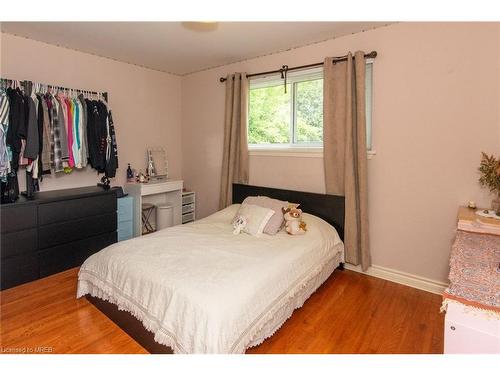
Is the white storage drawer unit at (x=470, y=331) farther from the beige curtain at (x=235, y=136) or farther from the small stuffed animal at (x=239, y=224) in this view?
the beige curtain at (x=235, y=136)

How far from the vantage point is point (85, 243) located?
Answer: 3139mm

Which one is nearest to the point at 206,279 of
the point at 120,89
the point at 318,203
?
the point at 318,203

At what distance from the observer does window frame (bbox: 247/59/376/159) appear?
9.43 ft

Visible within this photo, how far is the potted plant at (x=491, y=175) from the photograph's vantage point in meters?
2.11

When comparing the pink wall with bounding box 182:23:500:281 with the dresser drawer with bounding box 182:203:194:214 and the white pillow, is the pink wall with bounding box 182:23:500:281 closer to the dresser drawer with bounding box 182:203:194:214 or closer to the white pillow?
the white pillow

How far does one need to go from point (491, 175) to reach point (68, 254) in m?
3.86

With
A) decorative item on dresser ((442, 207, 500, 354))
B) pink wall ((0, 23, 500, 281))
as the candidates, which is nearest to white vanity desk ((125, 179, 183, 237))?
pink wall ((0, 23, 500, 281))

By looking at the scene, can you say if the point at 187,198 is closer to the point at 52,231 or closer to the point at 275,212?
the point at 52,231

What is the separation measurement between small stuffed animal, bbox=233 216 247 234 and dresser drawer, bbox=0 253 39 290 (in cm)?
193
